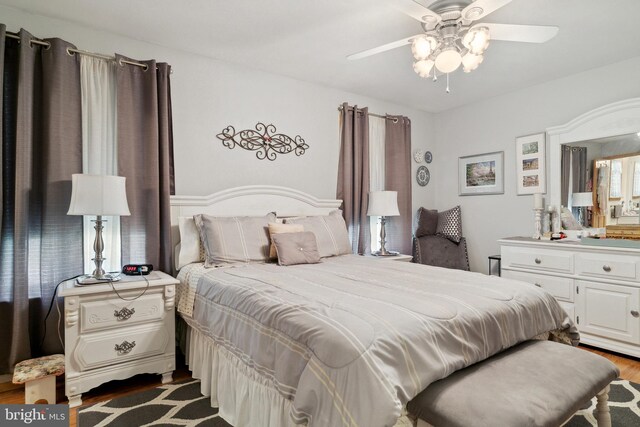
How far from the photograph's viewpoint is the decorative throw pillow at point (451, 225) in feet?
14.5

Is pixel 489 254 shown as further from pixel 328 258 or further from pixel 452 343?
pixel 452 343

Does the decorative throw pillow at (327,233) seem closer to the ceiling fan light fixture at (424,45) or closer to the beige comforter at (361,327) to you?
the beige comforter at (361,327)

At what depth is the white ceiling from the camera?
2.29 m

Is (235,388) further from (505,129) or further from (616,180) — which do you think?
(505,129)

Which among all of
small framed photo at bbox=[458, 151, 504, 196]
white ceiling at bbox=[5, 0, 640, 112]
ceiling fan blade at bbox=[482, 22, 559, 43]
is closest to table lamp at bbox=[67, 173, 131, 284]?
white ceiling at bbox=[5, 0, 640, 112]

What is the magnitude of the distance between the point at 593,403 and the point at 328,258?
1.92 meters

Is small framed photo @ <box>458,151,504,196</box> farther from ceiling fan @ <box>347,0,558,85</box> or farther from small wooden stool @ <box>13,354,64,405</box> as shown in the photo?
small wooden stool @ <box>13,354,64,405</box>

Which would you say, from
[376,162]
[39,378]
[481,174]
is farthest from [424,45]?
[39,378]

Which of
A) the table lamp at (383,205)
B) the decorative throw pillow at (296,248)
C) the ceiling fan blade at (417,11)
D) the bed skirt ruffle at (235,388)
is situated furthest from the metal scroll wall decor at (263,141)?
the ceiling fan blade at (417,11)

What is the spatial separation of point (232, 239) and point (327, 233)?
2.82ft

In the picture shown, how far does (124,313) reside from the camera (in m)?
2.17

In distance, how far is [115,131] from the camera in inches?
104

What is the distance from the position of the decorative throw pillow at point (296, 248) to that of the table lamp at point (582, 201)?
2.61m

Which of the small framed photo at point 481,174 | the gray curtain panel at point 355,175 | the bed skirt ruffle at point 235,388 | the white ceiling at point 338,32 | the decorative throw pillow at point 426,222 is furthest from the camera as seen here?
the decorative throw pillow at point 426,222
